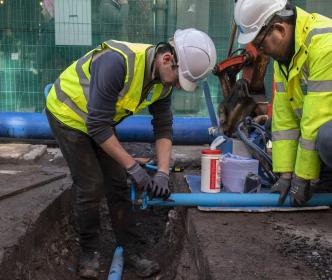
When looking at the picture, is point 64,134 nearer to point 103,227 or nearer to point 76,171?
point 76,171

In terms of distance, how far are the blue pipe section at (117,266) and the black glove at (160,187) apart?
601 millimetres

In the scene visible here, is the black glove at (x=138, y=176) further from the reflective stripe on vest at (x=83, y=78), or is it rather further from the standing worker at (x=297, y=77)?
the standing worker at (x=297, y=77)

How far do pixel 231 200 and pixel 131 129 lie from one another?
2.63m

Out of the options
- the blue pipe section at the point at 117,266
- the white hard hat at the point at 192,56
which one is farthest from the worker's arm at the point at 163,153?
the blue pipe section at the point at 117,266

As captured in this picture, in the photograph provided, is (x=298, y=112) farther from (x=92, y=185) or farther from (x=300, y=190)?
(x=92, y=185)

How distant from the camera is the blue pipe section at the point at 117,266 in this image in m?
2.86

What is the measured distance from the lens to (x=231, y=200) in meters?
3.09

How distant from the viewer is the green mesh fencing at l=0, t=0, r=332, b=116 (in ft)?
23.7

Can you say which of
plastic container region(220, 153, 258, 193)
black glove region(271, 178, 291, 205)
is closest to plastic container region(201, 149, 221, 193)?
plastic container region(220, 153, 258, 193)

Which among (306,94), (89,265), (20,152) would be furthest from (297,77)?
(20,152)

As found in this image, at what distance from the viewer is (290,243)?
2.61m

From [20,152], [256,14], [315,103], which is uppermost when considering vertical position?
[256,14]

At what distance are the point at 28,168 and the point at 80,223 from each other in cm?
182

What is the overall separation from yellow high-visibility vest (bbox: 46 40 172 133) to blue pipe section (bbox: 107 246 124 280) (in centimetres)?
96
